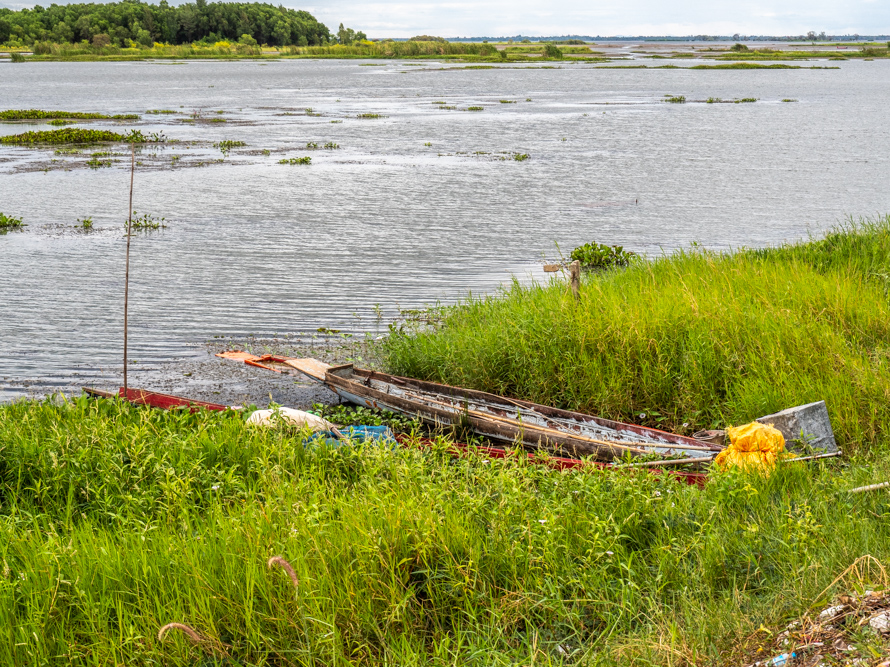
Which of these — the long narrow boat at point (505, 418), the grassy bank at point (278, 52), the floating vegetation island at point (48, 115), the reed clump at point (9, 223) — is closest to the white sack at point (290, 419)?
the long narrow boat at point (505, 418)

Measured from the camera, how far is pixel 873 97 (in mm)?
63094

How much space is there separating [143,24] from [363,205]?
551 ft

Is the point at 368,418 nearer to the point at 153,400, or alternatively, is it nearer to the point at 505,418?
the point at 505,418

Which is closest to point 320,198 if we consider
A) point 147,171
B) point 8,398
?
point 147,171

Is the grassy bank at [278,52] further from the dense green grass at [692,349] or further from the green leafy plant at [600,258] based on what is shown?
the dense green grass at [692,349]

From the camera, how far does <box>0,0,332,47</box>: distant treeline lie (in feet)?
522

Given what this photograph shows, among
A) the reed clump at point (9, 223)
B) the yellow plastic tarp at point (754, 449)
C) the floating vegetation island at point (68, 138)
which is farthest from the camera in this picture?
the floating vegetation island at point (68, 138)

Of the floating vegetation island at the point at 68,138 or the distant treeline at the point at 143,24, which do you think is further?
the distant treeline at the point at 143,24

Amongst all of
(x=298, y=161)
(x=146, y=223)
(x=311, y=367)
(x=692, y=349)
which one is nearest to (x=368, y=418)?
(x=311, y=367)

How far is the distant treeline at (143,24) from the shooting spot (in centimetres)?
15912

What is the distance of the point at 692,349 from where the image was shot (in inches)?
384

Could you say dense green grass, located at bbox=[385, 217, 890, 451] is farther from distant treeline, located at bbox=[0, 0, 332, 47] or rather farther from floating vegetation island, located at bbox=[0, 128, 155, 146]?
distant treeline, located at bbox=[0, 0, 332, 47]

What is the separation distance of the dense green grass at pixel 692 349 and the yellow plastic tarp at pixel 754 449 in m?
1.47

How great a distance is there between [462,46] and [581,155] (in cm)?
12770
